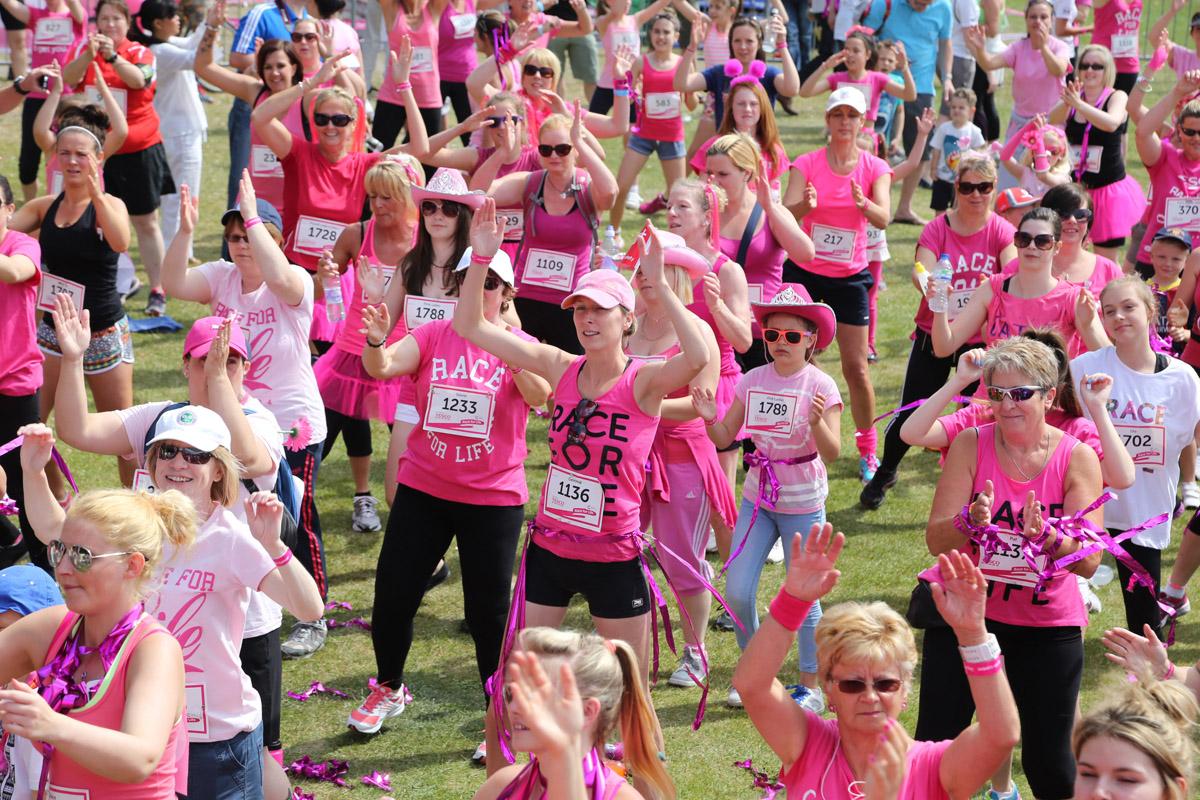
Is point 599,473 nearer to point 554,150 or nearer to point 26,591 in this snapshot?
point 26,591

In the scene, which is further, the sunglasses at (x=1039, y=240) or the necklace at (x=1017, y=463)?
the sunglasses at (x=1039, y=240)

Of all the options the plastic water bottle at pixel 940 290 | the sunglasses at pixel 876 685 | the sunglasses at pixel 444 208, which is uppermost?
the sunglasses at pixel 444 208

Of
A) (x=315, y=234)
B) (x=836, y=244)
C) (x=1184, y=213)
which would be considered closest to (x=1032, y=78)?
(x=1184, y=213)

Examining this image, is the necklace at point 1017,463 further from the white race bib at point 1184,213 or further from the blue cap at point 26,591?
the white race bib at point 1184,213

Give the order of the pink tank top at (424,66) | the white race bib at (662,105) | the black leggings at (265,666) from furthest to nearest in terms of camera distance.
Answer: the white race bib at (662,105), the pink tank top at (424,66), the black leggings at (265,666)

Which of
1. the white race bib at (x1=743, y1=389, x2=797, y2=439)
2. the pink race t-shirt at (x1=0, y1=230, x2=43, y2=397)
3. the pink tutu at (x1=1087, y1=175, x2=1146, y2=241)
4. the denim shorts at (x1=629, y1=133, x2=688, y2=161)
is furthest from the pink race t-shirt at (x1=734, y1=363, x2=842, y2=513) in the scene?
the denim shorts at (x1=629, y1=133, x2=688, y2=161)

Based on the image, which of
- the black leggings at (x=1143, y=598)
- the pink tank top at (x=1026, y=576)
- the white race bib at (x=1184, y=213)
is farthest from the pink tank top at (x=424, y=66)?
the pink tank top at (x=1026, y=576)

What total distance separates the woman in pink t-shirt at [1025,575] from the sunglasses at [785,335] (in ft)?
4.25

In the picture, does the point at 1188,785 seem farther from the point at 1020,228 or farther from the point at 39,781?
the point at 1020,228

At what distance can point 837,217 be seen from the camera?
8422mm

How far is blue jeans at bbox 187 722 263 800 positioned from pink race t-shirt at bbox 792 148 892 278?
187 inches

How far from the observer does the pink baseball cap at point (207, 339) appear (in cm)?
531

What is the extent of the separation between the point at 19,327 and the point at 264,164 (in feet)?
8.77

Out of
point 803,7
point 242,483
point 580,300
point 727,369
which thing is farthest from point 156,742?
point 803,7
